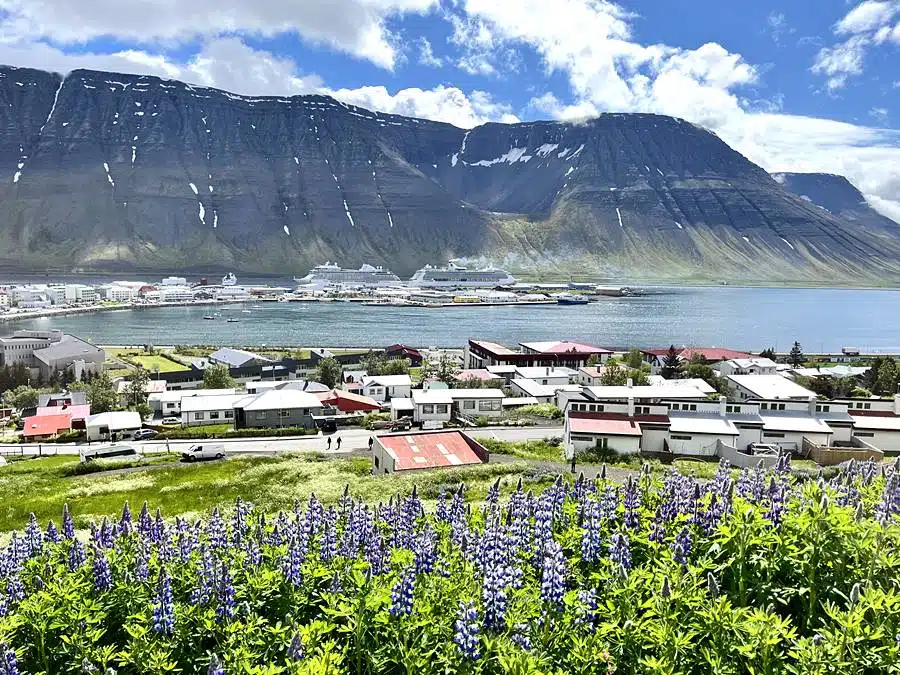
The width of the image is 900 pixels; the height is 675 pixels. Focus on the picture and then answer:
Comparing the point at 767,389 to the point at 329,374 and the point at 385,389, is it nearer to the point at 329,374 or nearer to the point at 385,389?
the point at 385,389

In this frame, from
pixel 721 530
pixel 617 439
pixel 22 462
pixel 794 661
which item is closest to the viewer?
pixel 794 661

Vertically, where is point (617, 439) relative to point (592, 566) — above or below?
below

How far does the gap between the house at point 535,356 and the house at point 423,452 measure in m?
25.9

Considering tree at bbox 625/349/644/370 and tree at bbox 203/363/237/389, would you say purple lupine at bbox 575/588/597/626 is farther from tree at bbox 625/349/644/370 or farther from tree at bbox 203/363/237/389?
tree at bbox 625/349/644/370

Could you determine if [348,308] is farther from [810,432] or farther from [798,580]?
[798,580]

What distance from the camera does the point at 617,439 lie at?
22172 mm

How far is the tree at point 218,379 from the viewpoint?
134ft

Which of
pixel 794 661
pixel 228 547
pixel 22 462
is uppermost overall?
pixel 794 661

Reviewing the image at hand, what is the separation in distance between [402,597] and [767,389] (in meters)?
31.1

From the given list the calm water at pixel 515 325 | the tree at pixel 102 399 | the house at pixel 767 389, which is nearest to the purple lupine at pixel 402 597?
the house at pixel 767 389

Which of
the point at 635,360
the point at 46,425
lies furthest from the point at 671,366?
the point at 46,425

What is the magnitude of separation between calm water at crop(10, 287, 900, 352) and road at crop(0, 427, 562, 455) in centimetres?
4310

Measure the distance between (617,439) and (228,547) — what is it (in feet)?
55.6

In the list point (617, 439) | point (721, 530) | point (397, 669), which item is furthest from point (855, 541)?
point (617, 439)
